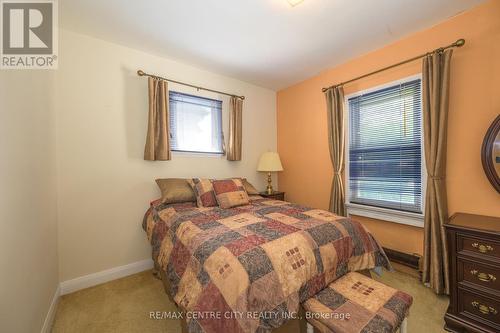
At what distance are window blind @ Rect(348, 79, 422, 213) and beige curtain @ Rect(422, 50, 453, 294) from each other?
0.55 feet

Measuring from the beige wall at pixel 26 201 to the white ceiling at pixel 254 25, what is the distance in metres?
0.84

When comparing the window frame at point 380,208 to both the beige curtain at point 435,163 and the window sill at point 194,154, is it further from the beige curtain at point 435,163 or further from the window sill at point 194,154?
the window sill at point 194,154

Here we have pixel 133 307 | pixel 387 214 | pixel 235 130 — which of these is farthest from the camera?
pixel 235 130

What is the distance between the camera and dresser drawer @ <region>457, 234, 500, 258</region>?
1.41 metres

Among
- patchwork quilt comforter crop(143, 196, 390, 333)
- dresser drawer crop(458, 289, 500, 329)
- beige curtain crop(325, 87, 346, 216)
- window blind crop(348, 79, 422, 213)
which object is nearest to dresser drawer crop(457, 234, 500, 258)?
dresser drawer crop(458, 289, 500, 329)

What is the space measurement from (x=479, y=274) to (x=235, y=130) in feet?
9.18

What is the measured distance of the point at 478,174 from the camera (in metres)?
1.83

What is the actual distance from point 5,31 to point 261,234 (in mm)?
2085

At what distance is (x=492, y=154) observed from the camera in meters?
1.71

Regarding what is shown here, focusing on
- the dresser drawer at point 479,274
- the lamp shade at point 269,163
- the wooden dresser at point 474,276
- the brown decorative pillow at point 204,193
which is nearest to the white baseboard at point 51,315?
the brown decorative pillow at point 204,193

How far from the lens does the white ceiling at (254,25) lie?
5.84 feet

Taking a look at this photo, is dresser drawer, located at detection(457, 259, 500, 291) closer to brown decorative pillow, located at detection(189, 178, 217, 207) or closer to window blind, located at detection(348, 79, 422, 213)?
window blind, located at detection(348, 79, 422, 213)

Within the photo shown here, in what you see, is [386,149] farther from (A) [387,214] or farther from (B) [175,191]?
(B) [175,191]

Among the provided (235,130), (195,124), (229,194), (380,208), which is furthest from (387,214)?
(195,124)
